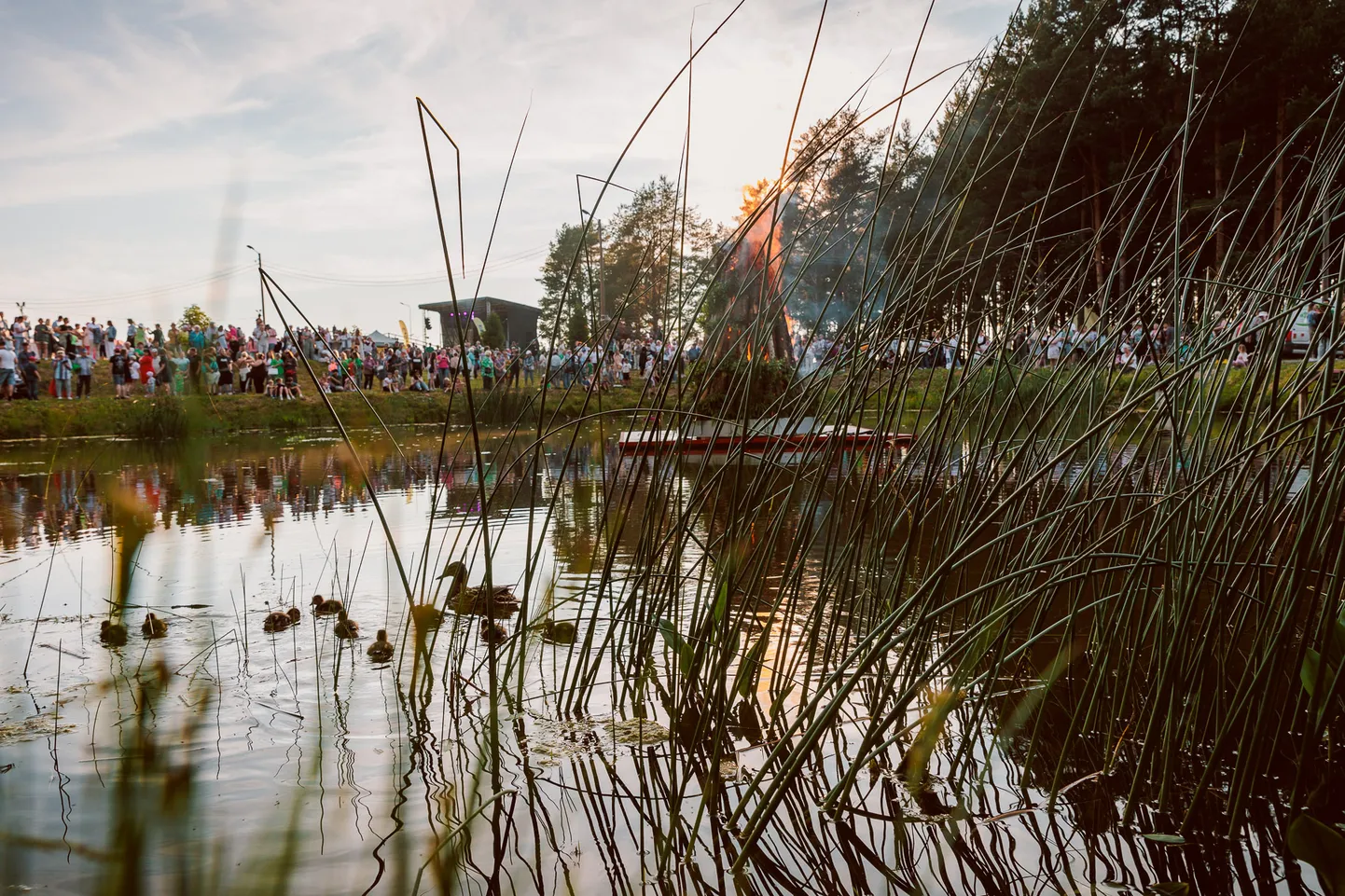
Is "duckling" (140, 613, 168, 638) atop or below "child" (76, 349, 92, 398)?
below

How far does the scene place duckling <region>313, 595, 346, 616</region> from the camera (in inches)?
133

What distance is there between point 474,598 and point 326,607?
59cm

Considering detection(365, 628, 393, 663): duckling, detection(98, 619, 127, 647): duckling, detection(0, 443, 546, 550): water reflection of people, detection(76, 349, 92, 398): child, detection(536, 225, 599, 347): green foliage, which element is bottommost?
detection(0, 443, 546, 550): water reflection of people

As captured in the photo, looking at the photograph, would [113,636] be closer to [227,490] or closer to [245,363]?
[227,490]

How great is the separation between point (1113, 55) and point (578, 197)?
20.5 meters

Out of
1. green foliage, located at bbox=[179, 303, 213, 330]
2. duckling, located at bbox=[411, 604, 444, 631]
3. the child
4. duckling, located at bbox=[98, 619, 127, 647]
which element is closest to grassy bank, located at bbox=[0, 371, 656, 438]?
the child

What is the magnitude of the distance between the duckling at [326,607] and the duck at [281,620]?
0.06 metres

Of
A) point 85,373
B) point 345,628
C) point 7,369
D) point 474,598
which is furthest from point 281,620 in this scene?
point 85,373

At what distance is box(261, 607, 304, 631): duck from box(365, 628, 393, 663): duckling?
448 millimetres

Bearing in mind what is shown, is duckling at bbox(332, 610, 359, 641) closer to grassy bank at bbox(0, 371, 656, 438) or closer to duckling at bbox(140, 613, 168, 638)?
duckling at bbox(140, 613, 168, 638)

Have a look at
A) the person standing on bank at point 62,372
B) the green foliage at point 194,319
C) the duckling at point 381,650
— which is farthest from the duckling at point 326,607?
the person standing on bank at point 62,372

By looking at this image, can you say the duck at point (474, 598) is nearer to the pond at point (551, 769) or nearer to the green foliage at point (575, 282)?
the pond at point (551, 769)

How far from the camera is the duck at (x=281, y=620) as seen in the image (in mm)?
3301

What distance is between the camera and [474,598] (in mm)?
3160
